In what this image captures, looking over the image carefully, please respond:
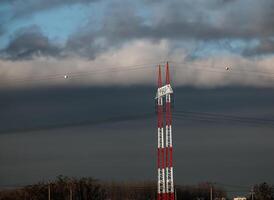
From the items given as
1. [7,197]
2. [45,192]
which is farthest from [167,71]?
[7,197]

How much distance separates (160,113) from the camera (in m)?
87.2

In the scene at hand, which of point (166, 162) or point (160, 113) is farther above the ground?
point (160, 113)

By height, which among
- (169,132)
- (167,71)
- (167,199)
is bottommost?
(167,199)

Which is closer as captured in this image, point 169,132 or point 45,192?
point 169,132

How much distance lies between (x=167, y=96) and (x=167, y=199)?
1423cm

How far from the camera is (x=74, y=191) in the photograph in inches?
7633

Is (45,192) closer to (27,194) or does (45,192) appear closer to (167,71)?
(27,194)

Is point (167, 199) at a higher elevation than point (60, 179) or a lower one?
lower

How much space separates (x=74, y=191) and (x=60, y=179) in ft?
25.1

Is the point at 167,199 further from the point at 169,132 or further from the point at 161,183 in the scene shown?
the point at 169,132

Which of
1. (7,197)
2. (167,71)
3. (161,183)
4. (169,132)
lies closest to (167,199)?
(161,183)

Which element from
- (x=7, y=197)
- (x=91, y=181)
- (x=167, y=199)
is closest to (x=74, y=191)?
(x=91, y=181)

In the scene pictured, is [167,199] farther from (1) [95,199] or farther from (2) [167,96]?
(1) [95,199]

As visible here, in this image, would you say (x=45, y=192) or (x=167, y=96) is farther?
(x=45, y=192)
